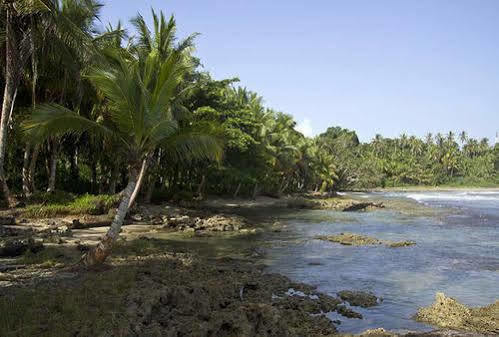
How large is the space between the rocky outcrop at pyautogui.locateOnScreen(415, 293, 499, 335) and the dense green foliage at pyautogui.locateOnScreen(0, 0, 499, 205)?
23.7 ft

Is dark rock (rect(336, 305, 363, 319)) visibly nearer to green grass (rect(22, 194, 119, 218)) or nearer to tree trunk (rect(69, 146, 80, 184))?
green grass (rect(22, 194, 119, 218))

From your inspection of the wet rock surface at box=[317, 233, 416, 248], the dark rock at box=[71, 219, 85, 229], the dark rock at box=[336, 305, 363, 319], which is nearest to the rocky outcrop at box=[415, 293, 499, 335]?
the dark rock at box=[336, 305, 363, 319]

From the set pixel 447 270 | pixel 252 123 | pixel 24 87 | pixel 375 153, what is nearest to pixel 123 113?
pixel 447 270

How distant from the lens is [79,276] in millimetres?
10891

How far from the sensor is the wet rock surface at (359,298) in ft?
42.0

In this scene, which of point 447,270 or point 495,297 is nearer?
point 495,297

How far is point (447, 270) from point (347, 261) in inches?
155

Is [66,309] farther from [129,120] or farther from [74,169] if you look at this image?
[74,169]

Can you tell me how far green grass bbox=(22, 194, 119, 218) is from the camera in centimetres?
2181

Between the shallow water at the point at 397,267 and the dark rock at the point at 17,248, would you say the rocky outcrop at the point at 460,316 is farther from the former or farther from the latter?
the dark rock at the point at 17,248

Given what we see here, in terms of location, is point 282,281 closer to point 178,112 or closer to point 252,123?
point 178,112

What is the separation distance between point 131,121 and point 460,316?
31.8 ft

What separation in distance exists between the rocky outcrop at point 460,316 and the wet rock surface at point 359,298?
139cm

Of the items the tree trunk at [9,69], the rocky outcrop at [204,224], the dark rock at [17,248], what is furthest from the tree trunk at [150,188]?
the dark rock at [17,248]
